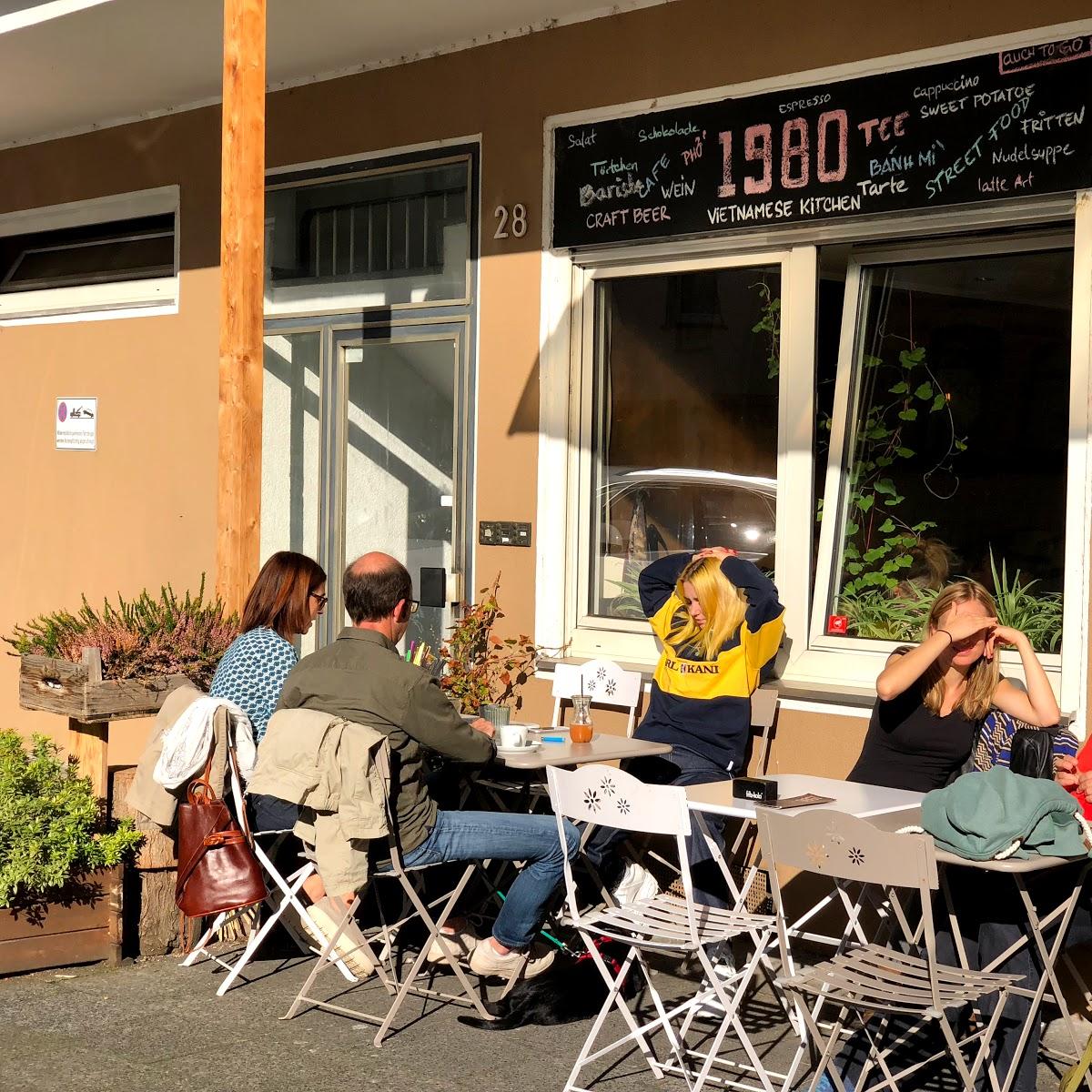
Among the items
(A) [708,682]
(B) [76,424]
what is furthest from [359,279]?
(A) [708,682]

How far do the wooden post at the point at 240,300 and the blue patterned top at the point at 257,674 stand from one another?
0.58 metres

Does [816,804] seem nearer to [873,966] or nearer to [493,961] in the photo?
[873,966]

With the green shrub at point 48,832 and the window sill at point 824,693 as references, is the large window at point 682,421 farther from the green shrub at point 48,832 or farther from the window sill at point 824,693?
the green shrub at point 48,832

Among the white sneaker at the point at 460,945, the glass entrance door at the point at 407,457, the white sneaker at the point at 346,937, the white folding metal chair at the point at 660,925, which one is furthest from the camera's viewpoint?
the glass entrance door at the point at 407,457

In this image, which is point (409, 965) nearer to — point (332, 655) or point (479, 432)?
point (332, 655)

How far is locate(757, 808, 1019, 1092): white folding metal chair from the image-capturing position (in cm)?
359

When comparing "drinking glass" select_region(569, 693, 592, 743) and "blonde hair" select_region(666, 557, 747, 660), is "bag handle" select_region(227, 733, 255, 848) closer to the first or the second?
"drinking glass" select_region(569, 693, 592, 743)

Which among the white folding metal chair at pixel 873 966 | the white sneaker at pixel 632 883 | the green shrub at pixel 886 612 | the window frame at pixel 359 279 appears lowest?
the white sneaker at pixel 632 883

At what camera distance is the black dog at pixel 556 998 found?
480cm

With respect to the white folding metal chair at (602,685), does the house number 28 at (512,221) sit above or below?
above

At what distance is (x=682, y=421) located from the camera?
6430 mm

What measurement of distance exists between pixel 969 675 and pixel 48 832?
3175 mm

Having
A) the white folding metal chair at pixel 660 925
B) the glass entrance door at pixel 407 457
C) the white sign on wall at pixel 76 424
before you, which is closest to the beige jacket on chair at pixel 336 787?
the white folding metal chair at pixel 660 925

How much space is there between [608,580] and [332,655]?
2075 mm
